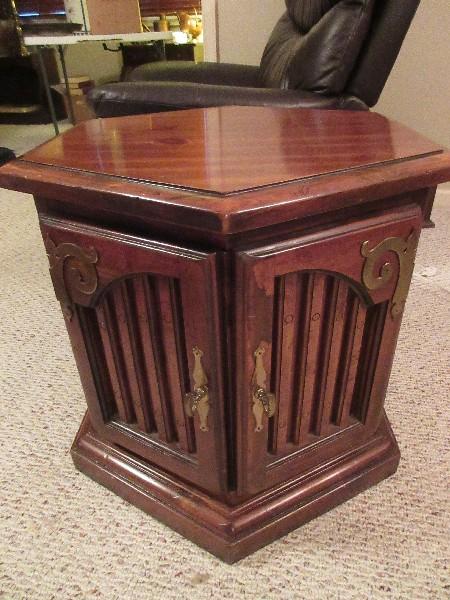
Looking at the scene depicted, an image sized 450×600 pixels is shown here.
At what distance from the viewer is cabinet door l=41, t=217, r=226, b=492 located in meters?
0.52

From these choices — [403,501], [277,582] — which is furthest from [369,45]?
[277,582]

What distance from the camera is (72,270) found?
0.60 metres

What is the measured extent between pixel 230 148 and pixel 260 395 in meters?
0.32

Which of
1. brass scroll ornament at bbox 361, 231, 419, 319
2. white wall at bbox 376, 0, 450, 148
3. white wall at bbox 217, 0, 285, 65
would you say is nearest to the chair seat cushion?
brass scroll ornament at bbox 361, 231, 419, 319

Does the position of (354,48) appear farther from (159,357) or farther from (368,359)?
(159,357)

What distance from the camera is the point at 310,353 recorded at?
61 cm

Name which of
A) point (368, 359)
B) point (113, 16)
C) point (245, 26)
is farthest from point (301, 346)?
point (113, 16)

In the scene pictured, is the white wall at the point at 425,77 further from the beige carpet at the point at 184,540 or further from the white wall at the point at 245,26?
the beige carpet at the point at 184,540

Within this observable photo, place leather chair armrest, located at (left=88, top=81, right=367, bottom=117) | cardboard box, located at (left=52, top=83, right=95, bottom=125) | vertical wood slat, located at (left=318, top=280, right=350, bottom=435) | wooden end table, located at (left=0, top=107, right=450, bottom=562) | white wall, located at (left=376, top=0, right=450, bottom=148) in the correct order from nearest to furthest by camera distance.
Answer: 1. wooden end table, located at (left=0, top=107, right=450, bottom=562)
2. vertical wood slat, located at (left=318, top=280, right=350, bottom=435)
3. leather chair armrest, located at (left=88, top=81, right=367, bottom=117)
4. white wall, located at (left=376, top=0, right=450, bottom=148)
5. cardboard box, located at (left=52, top=83, right=95, bottom=125)

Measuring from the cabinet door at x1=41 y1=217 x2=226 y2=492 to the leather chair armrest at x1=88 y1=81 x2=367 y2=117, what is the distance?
0.62 m

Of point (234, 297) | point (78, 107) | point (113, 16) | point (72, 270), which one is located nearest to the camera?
point (234, 297)

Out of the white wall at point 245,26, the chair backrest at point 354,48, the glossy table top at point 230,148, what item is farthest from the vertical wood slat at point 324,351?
the white wall at point 245,26

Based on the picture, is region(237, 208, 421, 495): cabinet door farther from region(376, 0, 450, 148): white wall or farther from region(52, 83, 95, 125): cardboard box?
region(52, 83, 95, 125): cardboard box

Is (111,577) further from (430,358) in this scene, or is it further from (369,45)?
(369,45)
